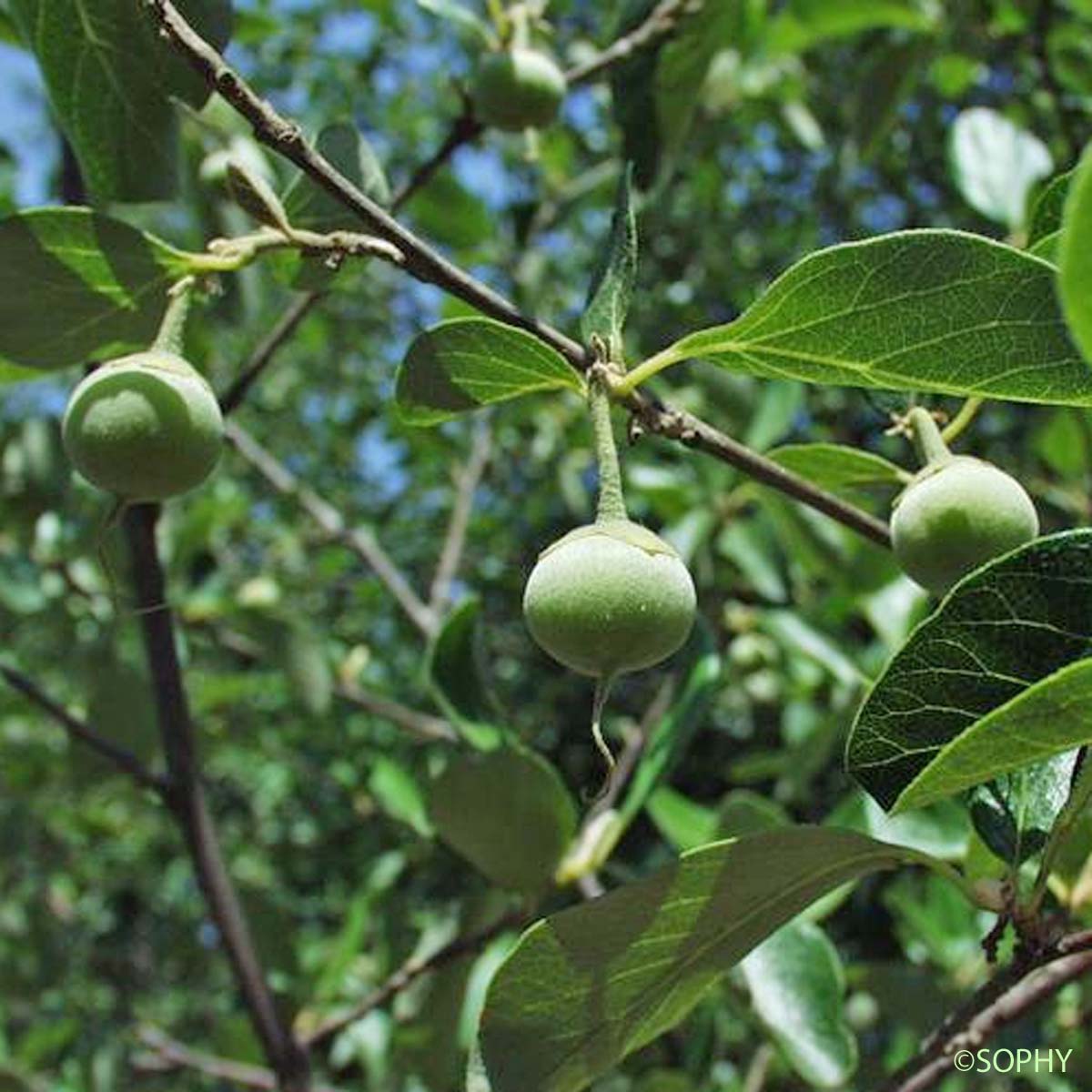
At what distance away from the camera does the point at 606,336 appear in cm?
98

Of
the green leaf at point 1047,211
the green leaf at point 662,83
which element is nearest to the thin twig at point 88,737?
the green leaf at point 662,83

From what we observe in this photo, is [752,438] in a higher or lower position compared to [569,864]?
higher

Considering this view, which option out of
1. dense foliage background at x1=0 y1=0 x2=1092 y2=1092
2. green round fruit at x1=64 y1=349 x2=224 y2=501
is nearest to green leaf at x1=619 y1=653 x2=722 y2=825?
dense foliage background at x1=0 y1=0 x2=1092 y2=1092

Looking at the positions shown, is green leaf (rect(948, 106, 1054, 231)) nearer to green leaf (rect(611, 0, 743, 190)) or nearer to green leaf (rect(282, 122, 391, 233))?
green leaf (rect(611, 0, 743, 190))

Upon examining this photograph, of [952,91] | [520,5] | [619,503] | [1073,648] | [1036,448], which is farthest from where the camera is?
[952,91]

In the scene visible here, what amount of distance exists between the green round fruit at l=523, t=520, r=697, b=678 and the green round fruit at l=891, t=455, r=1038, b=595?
17cm

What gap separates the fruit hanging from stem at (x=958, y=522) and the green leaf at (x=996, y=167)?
110cm

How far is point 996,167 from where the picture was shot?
77.5 inches

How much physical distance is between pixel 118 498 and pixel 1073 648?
2.04 ft

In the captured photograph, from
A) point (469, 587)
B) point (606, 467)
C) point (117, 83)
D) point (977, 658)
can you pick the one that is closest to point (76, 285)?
point (117, 83)

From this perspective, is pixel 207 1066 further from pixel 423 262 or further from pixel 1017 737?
pixel 1017 737

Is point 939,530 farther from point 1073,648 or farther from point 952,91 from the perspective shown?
point 952,91

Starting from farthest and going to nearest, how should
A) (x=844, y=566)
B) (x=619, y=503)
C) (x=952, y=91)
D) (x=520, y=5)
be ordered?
(x=952, y=91), (x=844, y=566), (x=520, y=5), (x=619, y=503)

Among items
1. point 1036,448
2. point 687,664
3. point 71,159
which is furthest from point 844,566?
point 71,159
